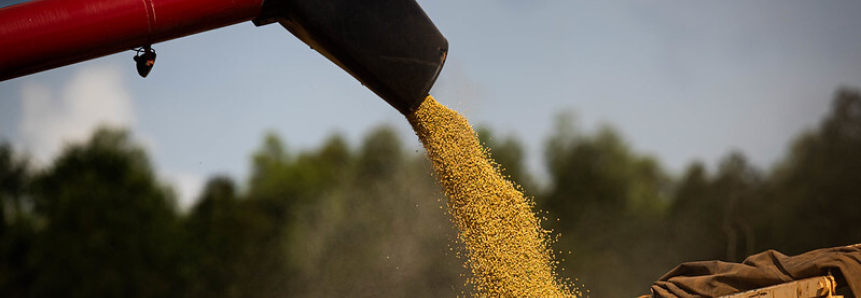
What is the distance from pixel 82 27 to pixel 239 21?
18.3 inches

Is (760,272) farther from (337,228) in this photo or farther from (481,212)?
(337,228)

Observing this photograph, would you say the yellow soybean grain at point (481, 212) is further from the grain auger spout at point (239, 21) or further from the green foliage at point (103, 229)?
the green foliage at point (103, 229)

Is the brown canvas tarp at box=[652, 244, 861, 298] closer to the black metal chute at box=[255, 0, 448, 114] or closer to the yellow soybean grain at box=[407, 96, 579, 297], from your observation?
the yellow soybean grain at box=[407, 96, 579, 297]

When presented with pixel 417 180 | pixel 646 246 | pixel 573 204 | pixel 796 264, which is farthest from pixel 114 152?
pixel 796 264

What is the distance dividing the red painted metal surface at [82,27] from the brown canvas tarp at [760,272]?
1.87 m

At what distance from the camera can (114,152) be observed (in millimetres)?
5691

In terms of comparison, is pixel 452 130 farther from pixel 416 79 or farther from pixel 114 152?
pixel 114 152

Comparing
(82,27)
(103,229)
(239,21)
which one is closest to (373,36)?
(239,21)

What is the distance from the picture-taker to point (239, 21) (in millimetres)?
2225

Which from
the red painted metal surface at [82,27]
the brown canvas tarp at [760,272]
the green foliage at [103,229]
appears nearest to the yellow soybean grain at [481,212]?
the brown canvas tarp at [760,272]

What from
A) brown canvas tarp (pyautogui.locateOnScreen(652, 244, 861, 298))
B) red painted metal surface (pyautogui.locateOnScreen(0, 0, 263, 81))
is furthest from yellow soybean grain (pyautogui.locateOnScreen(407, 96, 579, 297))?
red painted metal surface (pyautogui.locateOnScreen(0, 0, 263, 81))

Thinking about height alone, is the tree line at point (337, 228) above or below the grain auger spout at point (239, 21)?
above

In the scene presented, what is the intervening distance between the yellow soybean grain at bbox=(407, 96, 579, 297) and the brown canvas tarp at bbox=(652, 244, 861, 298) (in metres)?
0.54

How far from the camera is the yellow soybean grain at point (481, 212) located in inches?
115
